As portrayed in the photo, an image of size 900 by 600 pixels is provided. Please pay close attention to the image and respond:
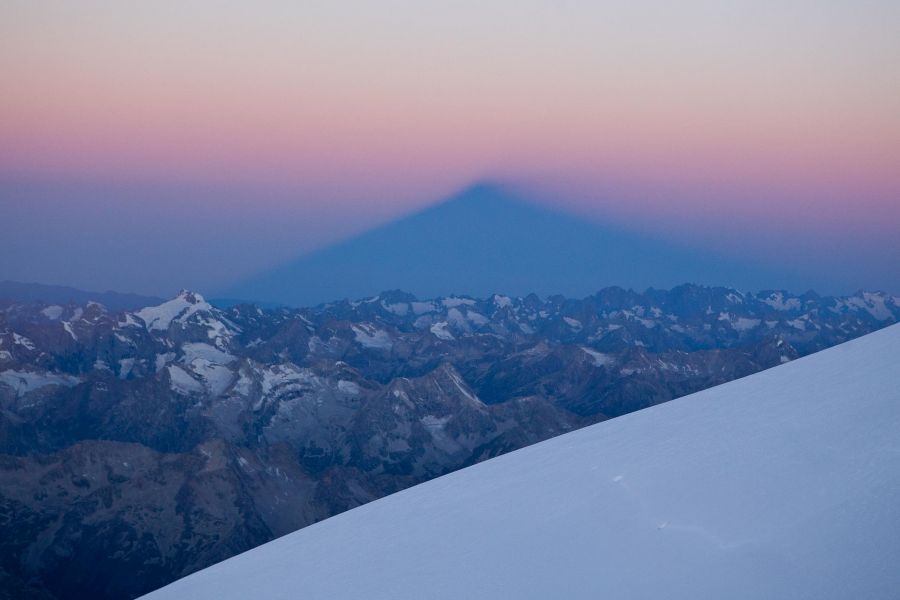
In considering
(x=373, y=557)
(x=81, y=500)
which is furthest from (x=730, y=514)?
(x=81, y=500)

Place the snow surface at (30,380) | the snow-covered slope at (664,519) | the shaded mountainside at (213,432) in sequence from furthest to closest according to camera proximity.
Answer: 1. the snow surface at (30,380)
2. the shaded mountainside at (213,432)
3. the snow-covered slope at (664,519)

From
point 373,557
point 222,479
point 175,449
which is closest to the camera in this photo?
point 373,557

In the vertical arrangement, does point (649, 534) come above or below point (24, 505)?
above

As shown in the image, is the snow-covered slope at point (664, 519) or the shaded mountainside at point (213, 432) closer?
the snow-covered slope at point (664, 519)

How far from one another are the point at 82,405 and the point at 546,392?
306 feet

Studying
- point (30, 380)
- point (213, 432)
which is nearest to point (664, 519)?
point (213, 432)

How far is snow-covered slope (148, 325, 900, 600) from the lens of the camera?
134 inches

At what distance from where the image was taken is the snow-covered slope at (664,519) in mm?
3404

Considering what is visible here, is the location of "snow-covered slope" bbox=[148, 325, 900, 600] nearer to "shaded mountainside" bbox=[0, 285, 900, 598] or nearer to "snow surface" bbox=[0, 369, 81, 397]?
"shaded mountainside" bbox=[0, 285, 900, 598]

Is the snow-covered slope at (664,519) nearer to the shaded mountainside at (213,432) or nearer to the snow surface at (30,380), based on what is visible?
the shaded mountainside at (213,432)

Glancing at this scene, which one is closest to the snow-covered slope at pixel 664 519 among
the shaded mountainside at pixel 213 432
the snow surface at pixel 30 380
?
the shaded mountainside at pixel 213 432

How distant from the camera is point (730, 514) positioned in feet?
12.2

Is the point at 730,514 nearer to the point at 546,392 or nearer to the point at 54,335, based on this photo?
the point at 546,392

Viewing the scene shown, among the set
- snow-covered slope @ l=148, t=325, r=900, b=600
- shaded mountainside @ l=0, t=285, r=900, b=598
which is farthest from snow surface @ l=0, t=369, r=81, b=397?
snow-covered slope @ l=148, t=325, r=900, b=600
